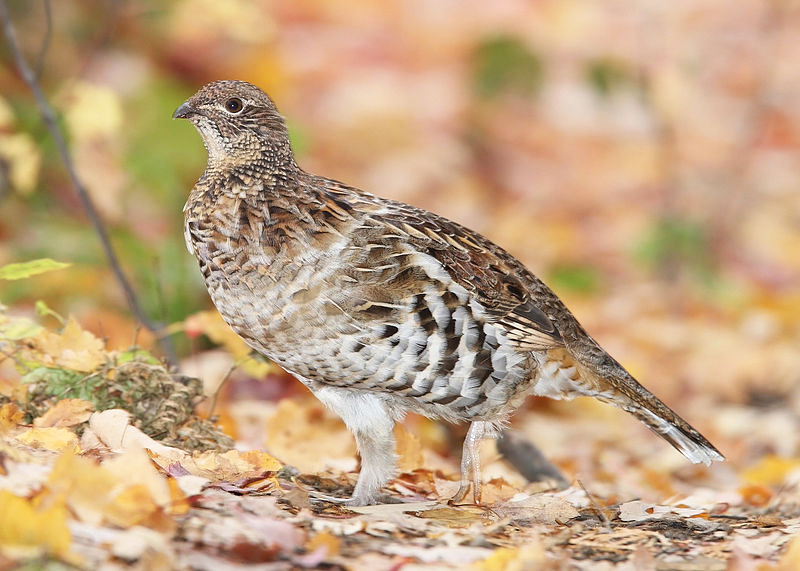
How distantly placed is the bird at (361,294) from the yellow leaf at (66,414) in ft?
1.93

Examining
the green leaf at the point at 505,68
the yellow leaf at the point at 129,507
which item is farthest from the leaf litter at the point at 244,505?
the green leaf at the point at 505,68

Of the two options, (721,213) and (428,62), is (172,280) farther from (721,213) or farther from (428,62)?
(428,62)

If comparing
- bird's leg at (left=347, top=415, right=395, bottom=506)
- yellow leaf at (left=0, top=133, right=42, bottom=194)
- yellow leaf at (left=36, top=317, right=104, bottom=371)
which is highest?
yellow leaf at (left=0, top=133, right=42, bottom=194)

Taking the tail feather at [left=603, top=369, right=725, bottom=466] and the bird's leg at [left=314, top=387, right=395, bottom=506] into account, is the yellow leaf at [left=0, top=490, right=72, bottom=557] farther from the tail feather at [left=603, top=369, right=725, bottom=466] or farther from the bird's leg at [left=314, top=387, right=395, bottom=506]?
the tail feather at [left=603, top=369, right=725, bottom=466]

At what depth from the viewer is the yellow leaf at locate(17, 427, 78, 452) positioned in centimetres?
362

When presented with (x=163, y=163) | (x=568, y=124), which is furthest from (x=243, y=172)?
(x=568, y=124)

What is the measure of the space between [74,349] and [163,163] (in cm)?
342

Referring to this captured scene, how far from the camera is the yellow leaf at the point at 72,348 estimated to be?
161 inches

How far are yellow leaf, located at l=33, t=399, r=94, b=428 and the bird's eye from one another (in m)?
1.21

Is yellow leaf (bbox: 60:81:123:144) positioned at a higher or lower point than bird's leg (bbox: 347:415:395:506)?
higher

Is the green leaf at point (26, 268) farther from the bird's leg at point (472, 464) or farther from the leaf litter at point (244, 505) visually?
the bird's leg at point (472, 464)

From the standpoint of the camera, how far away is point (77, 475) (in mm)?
3053

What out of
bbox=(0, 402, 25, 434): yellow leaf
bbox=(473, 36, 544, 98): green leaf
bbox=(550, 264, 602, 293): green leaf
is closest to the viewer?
bbox=(0, 402, 25, 434): yellow leaf

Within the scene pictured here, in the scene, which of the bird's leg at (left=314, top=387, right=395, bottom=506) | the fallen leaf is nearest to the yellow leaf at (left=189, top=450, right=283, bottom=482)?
the bird's leg at (left=314, top=387, right=395, bottom=506)
